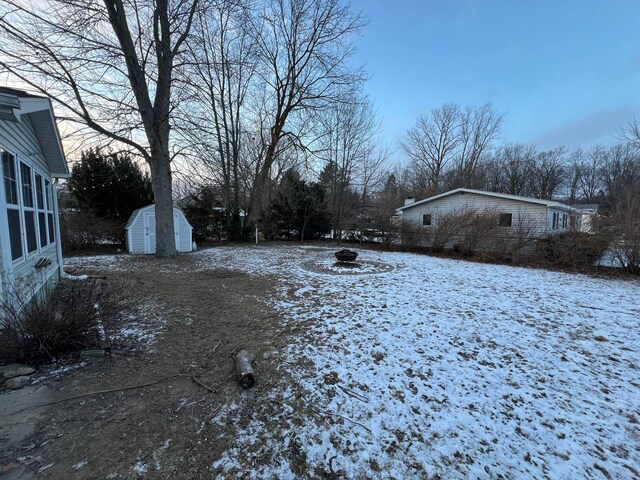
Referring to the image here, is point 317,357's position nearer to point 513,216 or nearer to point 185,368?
point 185,368

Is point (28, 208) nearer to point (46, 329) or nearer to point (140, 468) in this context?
point (46, 329)

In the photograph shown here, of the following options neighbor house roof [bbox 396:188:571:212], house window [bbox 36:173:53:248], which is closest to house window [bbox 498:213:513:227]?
neighbor house roof [bbox 396:188:571:212]

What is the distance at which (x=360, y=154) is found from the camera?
63.7 feet

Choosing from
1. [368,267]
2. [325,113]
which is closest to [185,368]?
[368,267]

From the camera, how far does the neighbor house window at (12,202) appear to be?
3.78m

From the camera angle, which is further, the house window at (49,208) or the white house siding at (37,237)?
the house window at (49,208)

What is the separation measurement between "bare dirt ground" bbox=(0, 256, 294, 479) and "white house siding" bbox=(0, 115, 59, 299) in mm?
1533

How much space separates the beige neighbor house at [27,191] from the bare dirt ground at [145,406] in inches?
61.3

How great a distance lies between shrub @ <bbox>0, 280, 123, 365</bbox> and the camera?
9.68 feet

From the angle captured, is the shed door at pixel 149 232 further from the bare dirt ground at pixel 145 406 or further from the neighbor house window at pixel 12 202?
the bare dirt ground at pixel 145 406

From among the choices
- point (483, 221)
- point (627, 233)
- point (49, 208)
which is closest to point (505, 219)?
point (483, 221)

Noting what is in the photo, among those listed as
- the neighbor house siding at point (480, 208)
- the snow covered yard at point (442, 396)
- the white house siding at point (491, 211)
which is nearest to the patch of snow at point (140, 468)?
the snow covered yard at point (442, 396)

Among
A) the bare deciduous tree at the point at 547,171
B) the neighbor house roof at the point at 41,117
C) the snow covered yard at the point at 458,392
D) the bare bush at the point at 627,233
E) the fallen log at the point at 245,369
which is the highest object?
the bare deciduous tree at the point at 547,171

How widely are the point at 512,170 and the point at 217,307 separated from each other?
41.6 metres
